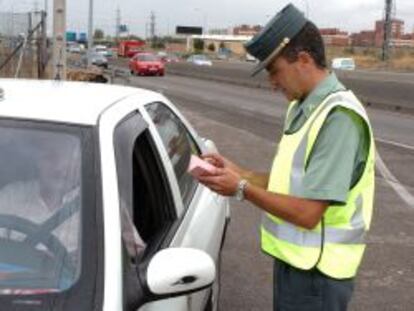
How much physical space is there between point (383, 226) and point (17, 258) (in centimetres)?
657

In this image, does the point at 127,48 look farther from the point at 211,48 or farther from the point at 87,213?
the point at 87,213

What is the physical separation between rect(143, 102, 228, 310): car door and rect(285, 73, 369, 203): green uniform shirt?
732mm

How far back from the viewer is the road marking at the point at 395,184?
35.0ft

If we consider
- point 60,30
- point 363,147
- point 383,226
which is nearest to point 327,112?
point 363,147

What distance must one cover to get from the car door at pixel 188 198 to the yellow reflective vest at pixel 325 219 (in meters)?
0.52

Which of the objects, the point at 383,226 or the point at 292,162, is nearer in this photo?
the point at 292,162

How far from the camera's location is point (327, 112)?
312cm

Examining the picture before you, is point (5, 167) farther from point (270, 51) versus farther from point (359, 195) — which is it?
point (359, 195)

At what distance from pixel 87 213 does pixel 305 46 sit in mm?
993

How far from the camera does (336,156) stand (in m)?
3.08

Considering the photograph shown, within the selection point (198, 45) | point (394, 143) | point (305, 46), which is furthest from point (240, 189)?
point (198, 45)

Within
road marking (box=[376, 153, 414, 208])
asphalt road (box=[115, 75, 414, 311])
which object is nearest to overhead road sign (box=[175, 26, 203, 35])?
asphalt road (box=[115, 75, 414, 311])

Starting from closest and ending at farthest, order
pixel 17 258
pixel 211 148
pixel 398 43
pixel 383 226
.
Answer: pixel 17 258, pixel 211 148, pixel 383 226, pixel 398 43

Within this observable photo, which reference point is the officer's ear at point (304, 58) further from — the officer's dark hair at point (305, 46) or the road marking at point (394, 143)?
the road marking at point (394, 143)
